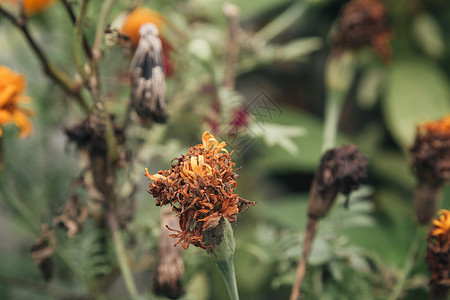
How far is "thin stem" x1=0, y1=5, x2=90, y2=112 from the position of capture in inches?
12.1

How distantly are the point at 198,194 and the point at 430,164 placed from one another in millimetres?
232

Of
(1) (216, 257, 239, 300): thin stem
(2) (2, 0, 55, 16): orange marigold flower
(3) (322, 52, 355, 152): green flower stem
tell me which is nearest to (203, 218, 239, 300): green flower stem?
(1) (216, 257, 239, 300): thin stem

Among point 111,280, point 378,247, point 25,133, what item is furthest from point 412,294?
point 25,133

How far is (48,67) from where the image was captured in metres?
0.33

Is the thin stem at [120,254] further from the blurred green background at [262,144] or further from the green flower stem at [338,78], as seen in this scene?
the green flower stem at [338,78]

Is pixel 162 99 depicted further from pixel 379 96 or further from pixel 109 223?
pixel 379 96

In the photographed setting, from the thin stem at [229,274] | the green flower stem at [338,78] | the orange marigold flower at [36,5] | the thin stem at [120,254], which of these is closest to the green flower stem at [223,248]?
the thin stem at [229,274]

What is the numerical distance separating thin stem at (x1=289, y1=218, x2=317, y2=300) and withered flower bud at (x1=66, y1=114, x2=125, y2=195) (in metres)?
0.15

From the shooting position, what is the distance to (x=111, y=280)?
0.44 m

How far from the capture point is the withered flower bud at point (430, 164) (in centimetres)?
37

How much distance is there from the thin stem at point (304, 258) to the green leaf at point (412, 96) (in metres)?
0.35

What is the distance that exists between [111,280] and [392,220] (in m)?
0.39

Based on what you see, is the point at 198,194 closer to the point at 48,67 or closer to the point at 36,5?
the point at 48,67

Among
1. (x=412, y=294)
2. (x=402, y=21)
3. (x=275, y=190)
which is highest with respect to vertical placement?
(x=402, y=21)
